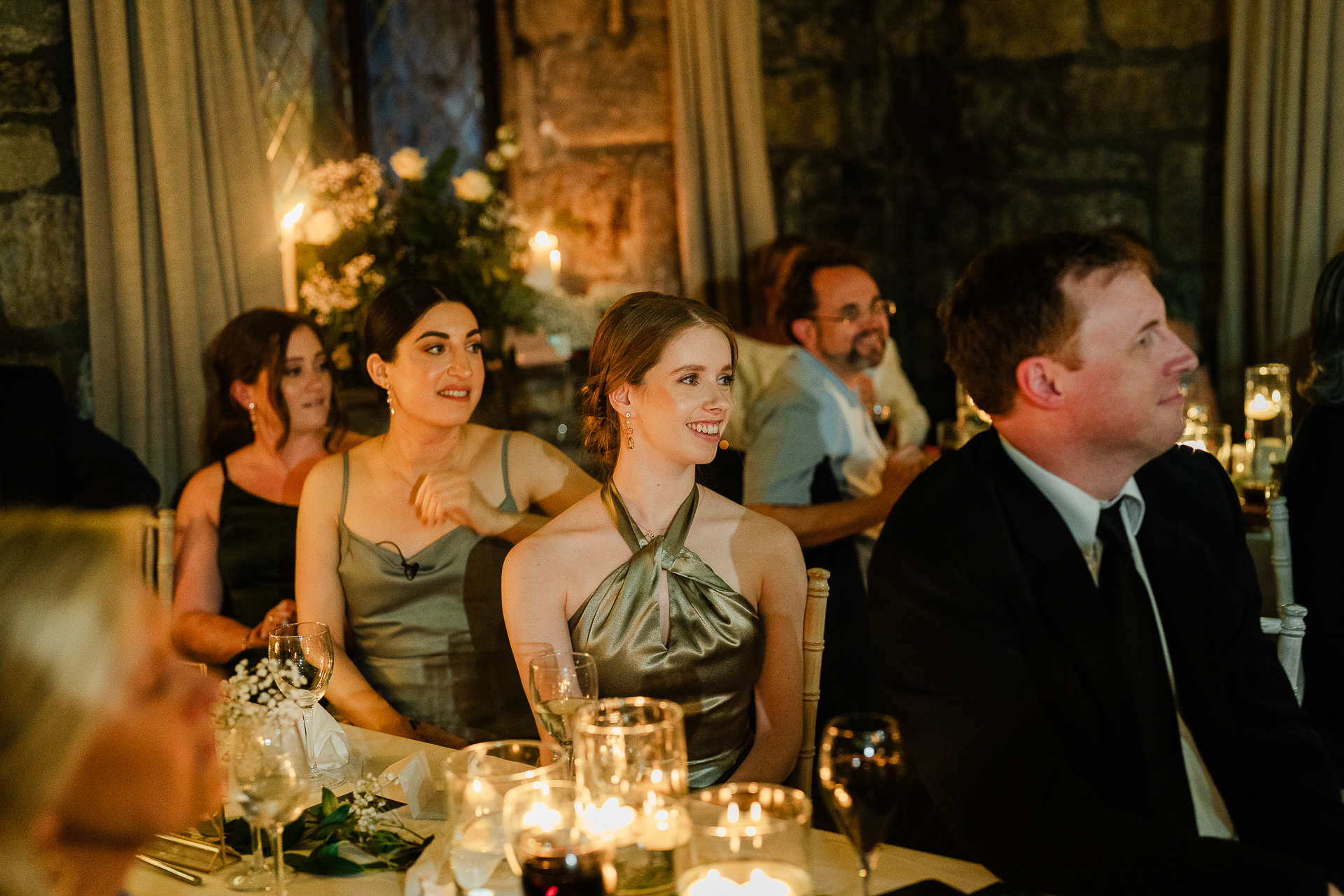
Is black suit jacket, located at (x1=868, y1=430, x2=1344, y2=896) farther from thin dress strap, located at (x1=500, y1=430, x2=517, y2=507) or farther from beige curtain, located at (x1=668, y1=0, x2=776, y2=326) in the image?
beige curtain, located at (x1=668, y1=0, x2=776, y2=326)

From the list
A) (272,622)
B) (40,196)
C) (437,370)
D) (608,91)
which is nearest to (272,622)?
(272,622)

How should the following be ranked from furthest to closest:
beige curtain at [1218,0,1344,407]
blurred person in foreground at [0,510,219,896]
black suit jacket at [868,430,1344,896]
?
beige curtain at [1218,0,1344,407]
black suit jacket at [868,430,1344,896]
blurred person in foreground at [0,510,219,896]

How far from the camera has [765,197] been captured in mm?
4828

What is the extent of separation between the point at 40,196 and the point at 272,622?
1.51 m

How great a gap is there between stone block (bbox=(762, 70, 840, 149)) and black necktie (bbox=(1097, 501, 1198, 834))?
12.2 feet

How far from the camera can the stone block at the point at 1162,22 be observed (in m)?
4.78

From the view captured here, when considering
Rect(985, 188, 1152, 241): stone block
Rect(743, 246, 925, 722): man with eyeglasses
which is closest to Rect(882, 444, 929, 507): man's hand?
Rect(743, 246, 925, 722): man with eyeglasses

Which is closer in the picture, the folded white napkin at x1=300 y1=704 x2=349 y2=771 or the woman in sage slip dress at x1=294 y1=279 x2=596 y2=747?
the folded white napkin at x1=300 y1=704 x2=349 y2=771

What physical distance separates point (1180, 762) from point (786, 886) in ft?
2.62

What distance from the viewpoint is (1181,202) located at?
195 inches

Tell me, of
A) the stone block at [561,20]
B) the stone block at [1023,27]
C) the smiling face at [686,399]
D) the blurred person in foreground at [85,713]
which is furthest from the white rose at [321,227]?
the stone block at [1023,27]

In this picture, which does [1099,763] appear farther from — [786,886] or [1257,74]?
[1257,74]

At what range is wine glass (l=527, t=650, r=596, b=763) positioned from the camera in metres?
1.52

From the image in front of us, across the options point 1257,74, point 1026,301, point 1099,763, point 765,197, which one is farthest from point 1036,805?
point 1257,74
